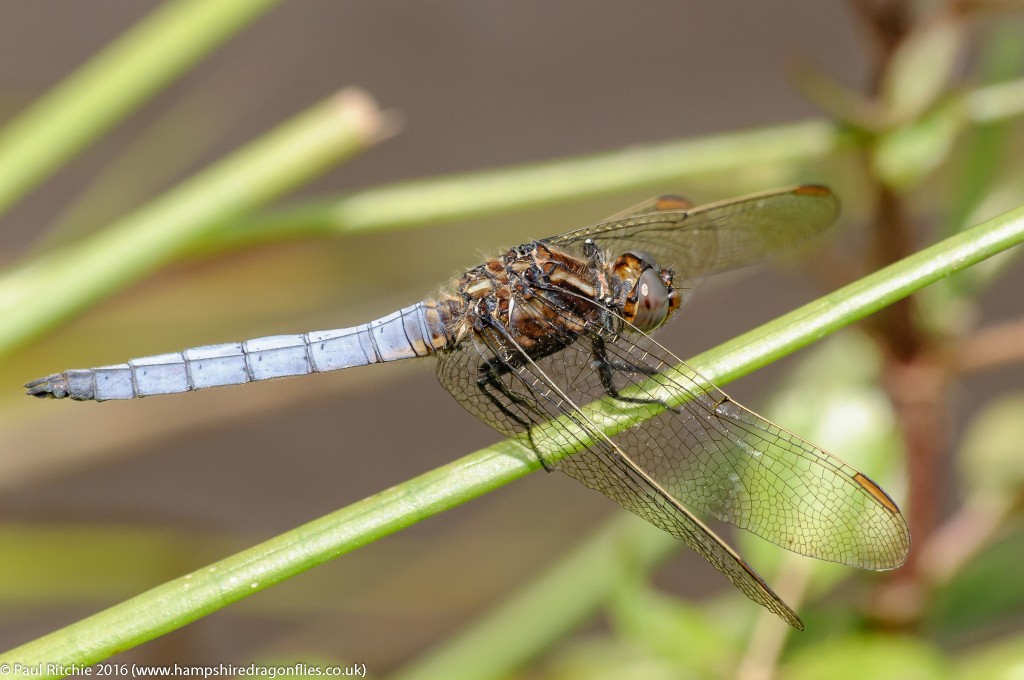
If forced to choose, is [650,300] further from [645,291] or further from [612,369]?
[612,369]

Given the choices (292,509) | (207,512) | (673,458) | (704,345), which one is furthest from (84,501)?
(673,458)

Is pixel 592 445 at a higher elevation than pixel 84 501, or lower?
lower

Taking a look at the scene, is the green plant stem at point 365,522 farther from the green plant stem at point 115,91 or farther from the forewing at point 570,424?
the green plant stem at point 115,91

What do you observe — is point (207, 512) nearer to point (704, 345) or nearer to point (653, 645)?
point (704, 345)

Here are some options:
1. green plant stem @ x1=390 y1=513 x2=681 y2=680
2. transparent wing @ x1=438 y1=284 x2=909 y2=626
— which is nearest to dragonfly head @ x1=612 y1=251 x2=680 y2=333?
transparent wing @ x1=438 y1=284 x2=909 y2=626

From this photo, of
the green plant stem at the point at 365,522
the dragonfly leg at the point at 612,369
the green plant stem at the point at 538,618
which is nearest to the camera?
the green plant stem at the point at 365,522

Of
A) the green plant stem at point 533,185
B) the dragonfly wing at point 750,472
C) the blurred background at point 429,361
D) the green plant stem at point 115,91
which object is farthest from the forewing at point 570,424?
the green plant stem at point 115,91
